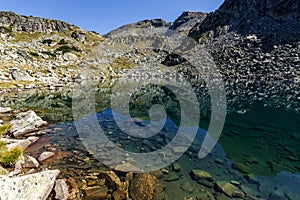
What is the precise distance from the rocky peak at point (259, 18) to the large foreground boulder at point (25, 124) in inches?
2661

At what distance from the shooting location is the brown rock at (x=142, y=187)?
809 cm

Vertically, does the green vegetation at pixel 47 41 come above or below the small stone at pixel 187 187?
above

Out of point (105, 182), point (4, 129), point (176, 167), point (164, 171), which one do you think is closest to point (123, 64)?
point (4, 129)

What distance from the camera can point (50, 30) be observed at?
163625 millimetres

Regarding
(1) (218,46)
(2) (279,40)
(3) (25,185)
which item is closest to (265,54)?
(2) (279,40)

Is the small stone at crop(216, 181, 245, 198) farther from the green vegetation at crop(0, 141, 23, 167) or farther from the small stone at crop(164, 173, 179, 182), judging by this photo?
the green vegetation at crop(0, 141, 23, 167)

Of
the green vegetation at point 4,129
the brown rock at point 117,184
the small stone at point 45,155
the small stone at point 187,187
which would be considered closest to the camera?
the brown rock at point 117,184

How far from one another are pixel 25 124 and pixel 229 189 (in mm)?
15608

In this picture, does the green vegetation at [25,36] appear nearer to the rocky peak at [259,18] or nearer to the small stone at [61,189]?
the rocky peak at [259,18]

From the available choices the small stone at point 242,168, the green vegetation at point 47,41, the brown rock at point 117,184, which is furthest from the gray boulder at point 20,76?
the green vegetation at point 47,41

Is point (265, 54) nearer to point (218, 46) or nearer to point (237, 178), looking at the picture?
point (218, 46)

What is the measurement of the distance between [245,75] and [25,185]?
55.4 metres

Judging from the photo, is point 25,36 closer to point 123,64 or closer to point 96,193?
point 123,64

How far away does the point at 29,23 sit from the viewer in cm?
15600
